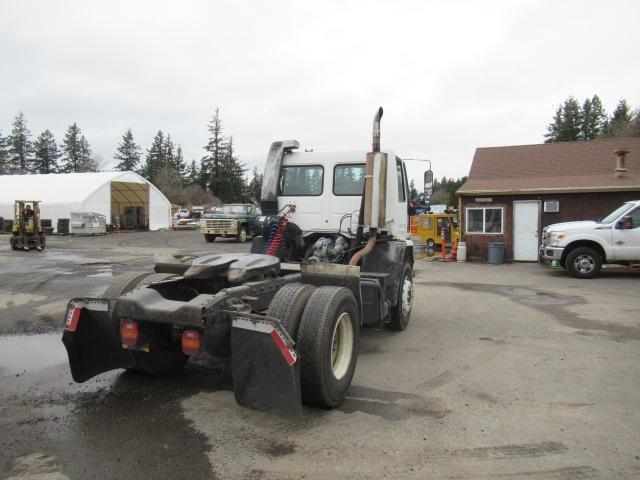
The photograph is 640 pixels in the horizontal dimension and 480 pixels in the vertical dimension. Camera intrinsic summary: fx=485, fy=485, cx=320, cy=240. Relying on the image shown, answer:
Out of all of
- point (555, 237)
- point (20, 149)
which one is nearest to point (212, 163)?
point (20, 149)

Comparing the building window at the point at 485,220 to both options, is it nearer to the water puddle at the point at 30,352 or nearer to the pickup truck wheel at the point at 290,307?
the water puddle at the point at 30,352

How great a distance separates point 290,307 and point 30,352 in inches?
147

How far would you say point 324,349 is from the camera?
3852mm

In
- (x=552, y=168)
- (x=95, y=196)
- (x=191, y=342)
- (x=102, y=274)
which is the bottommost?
(x=102, y=274)

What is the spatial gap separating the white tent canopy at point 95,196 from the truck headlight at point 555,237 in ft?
101

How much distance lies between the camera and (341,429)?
3762 mm

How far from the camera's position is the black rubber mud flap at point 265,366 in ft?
11.2

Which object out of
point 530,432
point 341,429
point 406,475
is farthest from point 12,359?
point 530,432

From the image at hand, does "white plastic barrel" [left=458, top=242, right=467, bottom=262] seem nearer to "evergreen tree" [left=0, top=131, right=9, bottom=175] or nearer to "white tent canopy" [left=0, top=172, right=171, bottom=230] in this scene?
"white tent canopy" [left=0, top=172, right=171, bottom=230]

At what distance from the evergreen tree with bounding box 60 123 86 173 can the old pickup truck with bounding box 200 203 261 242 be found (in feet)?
212

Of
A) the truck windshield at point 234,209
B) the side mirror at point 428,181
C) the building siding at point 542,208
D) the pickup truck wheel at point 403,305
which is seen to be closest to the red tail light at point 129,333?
the pickup truck wheel at point 403,305

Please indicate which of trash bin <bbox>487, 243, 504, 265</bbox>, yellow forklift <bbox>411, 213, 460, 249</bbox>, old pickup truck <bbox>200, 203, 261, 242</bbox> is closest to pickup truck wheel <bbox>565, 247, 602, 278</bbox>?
trash bin <bbox>487, 243, 504, 265</bbox>

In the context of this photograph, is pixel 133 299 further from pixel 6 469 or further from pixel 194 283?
pixel 6 469

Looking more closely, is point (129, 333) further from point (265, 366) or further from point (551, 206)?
point (551, 206)
